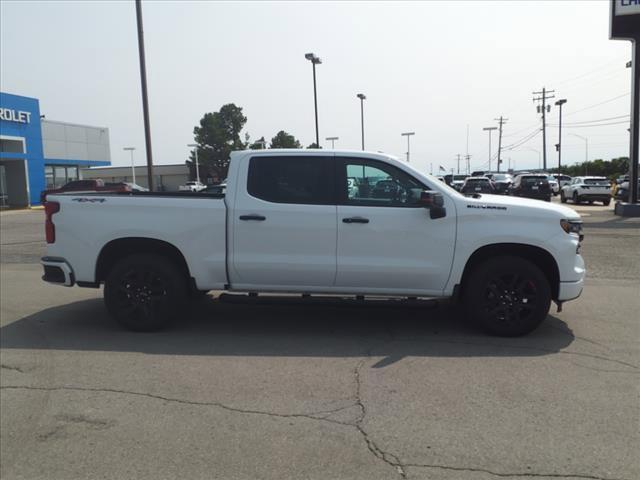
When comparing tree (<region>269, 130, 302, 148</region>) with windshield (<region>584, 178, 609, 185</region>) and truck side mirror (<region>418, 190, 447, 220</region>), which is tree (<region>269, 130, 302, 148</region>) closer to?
windshield (<region>584, 178, 609, 185</region>)

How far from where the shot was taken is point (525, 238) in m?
5.46

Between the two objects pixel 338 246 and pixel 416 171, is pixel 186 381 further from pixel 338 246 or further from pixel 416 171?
pixel 416 171

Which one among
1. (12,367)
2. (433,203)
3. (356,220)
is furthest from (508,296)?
(12,367)

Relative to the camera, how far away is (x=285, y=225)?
5.68 metres

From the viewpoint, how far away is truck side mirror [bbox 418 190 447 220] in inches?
211

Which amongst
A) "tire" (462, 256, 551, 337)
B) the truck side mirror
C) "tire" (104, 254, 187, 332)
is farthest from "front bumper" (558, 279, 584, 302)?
"tire" (104, 254, 187, 332)

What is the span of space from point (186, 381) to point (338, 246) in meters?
2.06

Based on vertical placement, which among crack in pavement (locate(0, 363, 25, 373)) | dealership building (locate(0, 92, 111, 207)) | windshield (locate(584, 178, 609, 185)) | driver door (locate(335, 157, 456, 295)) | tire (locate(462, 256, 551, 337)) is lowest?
crack in pavement (locate(0, 363, 25, 373))

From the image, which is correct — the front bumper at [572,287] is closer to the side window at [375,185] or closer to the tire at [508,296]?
the tire at [508,296]

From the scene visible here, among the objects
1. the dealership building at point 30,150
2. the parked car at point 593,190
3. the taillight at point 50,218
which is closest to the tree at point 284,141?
the dealership building at point 30,150

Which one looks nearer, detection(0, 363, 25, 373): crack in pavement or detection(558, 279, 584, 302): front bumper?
detection(0, 363, 25, 373): crack in pavement

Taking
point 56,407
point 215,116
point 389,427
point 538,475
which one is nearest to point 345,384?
point 389,427

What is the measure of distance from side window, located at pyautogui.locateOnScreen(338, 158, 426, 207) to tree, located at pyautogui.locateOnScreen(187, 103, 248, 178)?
77.9 m

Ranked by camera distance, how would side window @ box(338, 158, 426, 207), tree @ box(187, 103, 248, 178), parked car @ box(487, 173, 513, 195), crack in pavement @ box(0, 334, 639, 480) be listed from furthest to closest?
tree @ box(187, 103, 248, 178) < parked car @ box(487, 173, 513, 195) < side window @ box(338, 158, 426, 207) < crack in pavement @ box(0, 334, 639, 480)
